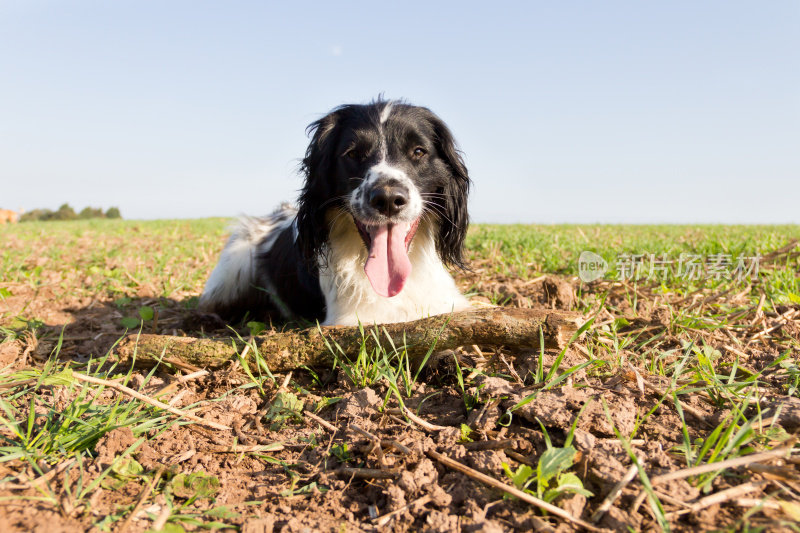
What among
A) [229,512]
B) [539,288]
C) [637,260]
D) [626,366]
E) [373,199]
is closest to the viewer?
[229,512]

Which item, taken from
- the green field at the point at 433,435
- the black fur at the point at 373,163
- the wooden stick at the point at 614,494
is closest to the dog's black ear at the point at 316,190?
the black fur at the point at 373,163

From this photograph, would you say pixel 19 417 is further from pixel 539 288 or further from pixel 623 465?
pixel 539 288

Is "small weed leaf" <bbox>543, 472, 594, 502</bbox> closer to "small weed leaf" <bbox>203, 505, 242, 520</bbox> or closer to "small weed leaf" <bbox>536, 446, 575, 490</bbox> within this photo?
"small weed leaf" <bbox>536, 446, 575, 490</bbox>

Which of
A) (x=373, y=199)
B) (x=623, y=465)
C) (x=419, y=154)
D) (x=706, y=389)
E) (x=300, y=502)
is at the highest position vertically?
(x=419, y=154)

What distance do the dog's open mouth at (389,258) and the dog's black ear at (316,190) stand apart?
518 millimetres

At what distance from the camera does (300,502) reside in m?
1.90

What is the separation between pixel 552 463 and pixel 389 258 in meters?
2.03

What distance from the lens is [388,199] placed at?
334cm

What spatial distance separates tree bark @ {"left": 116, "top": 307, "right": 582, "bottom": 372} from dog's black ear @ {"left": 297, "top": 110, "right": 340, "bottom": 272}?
1.13 metres

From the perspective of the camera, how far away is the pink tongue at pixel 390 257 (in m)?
3.55

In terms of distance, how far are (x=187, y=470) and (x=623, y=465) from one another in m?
1.71

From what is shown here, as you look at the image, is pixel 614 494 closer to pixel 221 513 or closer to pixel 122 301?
pixel 221 513

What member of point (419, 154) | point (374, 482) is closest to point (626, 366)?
point (374, 482)

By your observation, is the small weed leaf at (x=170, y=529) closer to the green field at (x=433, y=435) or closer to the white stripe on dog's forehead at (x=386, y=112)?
the green field at (x=433, y=435)
